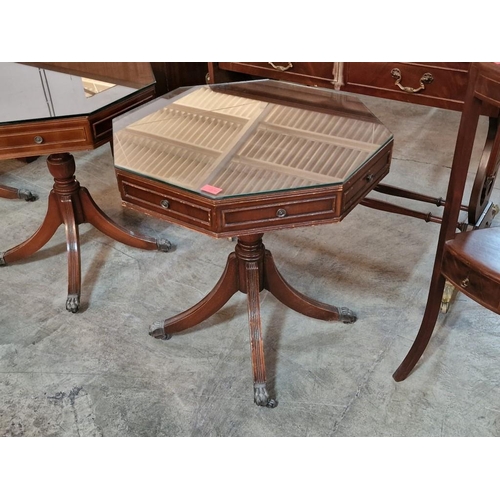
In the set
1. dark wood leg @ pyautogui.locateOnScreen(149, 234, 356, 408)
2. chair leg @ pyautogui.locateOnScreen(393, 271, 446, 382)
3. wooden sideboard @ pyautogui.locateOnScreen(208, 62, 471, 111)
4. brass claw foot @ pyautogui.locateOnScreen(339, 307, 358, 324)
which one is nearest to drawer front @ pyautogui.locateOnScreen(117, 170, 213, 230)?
dark wood leg @ pyautogui.locateOnScreen(149, 234, 356, 408)

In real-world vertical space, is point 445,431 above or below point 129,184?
below

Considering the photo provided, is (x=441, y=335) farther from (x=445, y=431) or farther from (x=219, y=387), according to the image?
(x=219, y=387)

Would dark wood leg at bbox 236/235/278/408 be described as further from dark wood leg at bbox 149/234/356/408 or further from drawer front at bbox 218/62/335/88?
drawer front at bbox 218/62/335/88

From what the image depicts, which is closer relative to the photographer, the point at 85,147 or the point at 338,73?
the point at 85,147

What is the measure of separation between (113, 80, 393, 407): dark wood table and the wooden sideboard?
33 centimetres

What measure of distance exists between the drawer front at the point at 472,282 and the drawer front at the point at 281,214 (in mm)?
379

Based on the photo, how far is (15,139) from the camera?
2047 mm

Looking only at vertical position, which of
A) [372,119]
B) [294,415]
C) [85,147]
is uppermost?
[372,119]

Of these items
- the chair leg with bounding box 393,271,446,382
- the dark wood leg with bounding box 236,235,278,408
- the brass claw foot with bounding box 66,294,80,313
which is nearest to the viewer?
the chair leg with bounding box 393,271,446,382

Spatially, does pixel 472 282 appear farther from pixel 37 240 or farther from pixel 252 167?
pixel 37 240

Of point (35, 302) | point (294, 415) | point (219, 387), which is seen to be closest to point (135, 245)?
point (35, 302)

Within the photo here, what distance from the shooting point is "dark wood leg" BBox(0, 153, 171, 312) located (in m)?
2.40

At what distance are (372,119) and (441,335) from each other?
35.4 inches

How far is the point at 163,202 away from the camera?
5.35ft
